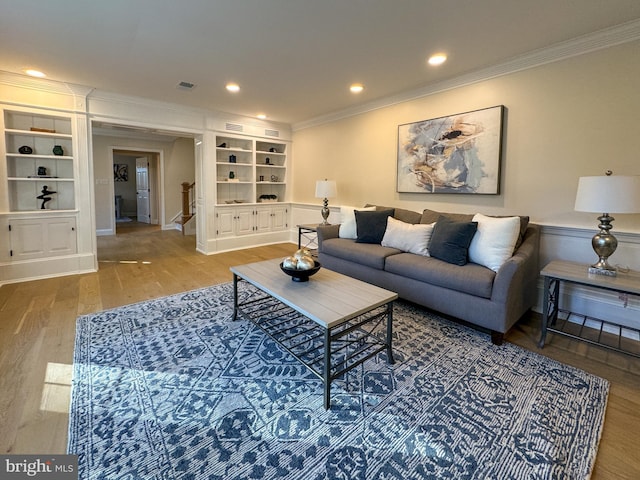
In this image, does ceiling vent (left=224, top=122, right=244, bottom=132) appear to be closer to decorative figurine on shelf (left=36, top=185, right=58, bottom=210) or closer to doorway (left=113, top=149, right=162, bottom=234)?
decorative figurine on shelf (left=36, top=185, right=58, bottom=210)

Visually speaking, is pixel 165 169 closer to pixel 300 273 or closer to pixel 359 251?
pixel 359 251

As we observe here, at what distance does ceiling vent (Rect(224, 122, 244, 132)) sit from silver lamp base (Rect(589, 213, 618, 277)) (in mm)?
5189

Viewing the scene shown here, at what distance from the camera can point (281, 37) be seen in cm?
260

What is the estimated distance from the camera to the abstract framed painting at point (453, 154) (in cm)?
321

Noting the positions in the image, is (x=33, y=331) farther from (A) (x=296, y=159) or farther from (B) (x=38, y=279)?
(A) (x=296, y=159)

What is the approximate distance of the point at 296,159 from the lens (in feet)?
20.4

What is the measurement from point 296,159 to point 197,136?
6.23ft

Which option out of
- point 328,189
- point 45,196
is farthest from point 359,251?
point 45,196

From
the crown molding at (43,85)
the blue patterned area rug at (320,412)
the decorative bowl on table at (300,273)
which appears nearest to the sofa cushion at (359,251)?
the blue patterned area rug at (320,412)

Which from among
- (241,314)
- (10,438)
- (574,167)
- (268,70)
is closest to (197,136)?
(268,70)

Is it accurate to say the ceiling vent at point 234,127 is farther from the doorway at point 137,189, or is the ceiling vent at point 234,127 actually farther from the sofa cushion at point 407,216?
the doorway at point 137,189

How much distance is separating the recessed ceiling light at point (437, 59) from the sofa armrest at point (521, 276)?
5.98 feet

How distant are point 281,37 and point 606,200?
279cm

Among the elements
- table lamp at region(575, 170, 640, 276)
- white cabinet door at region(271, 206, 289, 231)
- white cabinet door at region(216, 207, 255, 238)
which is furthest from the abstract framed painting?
white cabinet door at region(216, 207, 255, 238)
